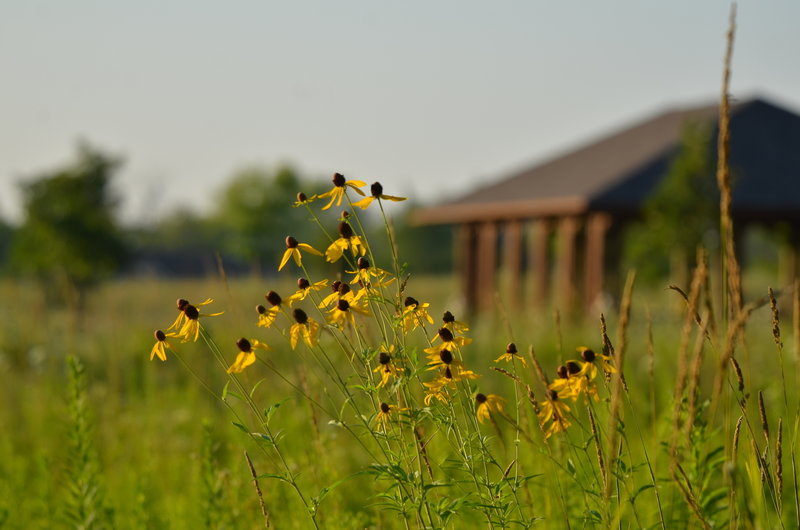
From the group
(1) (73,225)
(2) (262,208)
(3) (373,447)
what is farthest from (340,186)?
(2) (262,208)

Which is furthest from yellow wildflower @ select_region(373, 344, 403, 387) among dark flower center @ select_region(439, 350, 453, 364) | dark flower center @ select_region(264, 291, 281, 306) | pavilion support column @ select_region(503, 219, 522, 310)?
pavilion support column @ select_region(503, 219, 522, 310)

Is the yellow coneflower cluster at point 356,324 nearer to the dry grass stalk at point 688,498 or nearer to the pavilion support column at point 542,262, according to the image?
the dry grass stalk at point 688,498

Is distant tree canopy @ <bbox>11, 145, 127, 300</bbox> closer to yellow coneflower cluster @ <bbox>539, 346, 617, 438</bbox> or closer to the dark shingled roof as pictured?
the dark shingled roof

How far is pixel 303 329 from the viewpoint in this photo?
1.71m

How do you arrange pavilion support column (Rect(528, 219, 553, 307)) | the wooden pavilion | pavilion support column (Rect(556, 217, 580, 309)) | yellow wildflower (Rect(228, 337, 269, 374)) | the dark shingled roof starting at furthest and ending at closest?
pavilion support column (Rect(528, 219, 553, 307)) < pavilion support column (Rect(556, 217, 580, 309)) < the wooden pavilion < the dark shingled roof < yellow wildflower (Rect(228, 337, 269, 374))

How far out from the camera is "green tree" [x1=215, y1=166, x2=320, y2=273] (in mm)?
57572

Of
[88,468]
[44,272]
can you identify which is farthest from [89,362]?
[44,272]

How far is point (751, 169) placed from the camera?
15.6 meters

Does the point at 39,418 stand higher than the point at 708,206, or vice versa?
the point at 708,206

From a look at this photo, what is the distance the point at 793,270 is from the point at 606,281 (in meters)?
3.91

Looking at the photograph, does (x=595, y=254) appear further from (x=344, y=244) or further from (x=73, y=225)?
(x=73, y=225)

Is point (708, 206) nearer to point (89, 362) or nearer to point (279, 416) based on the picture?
point (89, 362)

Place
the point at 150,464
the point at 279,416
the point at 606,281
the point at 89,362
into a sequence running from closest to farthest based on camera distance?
the point at 150,464
the point at 279,416
the point at 89,362
the point at 606,281

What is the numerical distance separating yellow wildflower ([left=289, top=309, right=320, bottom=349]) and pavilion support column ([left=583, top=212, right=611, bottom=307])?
13.4 metres
